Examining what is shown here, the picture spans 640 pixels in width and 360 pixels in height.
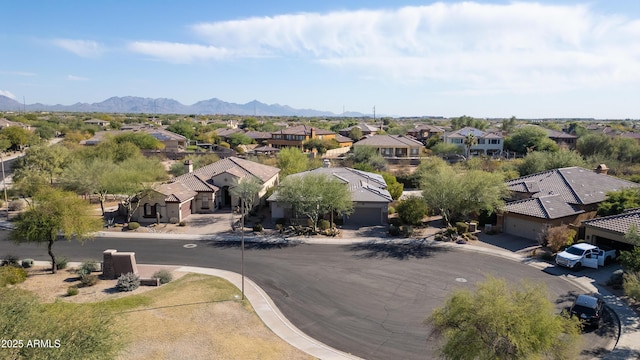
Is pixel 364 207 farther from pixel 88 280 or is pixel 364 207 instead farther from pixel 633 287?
pixel 88 280

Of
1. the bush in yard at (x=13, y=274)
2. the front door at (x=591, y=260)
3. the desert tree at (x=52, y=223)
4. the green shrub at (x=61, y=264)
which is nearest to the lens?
the bush in yard at (x=13, y=274)

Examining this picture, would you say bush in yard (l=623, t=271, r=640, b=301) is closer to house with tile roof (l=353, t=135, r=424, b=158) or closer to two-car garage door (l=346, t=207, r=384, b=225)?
two-car garage door (l=346, t=207, r=384, b=225)

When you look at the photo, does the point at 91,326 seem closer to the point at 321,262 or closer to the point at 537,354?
the point at 537,354

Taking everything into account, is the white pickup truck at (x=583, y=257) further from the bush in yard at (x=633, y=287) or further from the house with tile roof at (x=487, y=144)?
the house with tile roof at (x=487, y=144)

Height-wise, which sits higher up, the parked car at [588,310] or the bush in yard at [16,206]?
the parked car at [588,310]

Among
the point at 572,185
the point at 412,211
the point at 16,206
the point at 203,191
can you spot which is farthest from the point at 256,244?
the point at 16,206

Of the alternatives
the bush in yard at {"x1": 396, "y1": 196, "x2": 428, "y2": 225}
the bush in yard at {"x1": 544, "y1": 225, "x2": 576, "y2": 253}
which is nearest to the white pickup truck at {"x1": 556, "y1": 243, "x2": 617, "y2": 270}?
the bush in yard at {"x1": 544, "y1": 225, "x2": 576, "y2": 253}

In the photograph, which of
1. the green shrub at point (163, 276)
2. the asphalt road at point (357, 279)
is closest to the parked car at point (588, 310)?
the asphalt road at point (357, 279)
